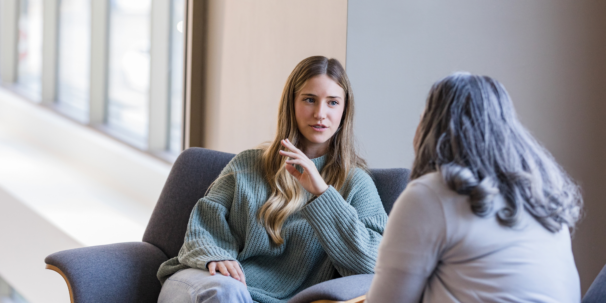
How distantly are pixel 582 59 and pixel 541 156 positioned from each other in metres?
1.53

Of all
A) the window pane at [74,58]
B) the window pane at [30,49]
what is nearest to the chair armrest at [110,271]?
the window pane at [74,58]

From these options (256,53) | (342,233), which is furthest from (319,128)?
(256,53)

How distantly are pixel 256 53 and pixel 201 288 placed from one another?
→ 164 centimetres

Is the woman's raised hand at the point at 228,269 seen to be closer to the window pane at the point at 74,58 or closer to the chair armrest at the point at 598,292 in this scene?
the chair armrest at the point at 598,292

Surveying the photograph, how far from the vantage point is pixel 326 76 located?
1.96 meters

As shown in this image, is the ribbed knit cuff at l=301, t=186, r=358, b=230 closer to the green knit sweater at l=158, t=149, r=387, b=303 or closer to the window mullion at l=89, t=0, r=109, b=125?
the green knit sweater at l=158, t=149, r=387, b=303

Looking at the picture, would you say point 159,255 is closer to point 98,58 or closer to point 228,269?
point 228,269

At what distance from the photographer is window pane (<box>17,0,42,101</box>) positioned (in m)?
6.58

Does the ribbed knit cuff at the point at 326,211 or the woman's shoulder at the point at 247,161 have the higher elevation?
the woman's shoulder at the point at 247,161

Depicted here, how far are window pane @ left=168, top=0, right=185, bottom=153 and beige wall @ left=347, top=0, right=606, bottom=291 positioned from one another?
2.17 m

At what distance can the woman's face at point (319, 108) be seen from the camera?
6.37 feet

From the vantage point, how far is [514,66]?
2482 millimetres

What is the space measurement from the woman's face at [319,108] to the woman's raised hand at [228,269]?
489 millimetres

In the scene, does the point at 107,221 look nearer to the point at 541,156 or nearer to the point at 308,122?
the point at 308,122
